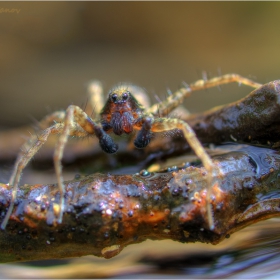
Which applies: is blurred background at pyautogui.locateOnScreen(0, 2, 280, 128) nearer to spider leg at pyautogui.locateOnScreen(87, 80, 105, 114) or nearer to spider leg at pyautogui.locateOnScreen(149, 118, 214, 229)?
spider leg at pyautogui.locateOnScreen(87, 80, 105, 114)

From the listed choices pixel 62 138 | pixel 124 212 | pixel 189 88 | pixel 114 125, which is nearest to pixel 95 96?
pixel 189 88

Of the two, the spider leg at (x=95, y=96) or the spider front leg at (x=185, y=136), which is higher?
the spider leg at (x=95, y=96)

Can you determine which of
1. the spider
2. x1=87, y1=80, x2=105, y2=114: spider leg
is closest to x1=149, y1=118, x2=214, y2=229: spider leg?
the spider

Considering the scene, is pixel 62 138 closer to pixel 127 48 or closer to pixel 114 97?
pixel 114 97

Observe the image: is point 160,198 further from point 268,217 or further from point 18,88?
point 18,88

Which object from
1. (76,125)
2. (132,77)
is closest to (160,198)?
(76,125)

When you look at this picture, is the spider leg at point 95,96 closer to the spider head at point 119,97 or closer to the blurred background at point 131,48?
the blurred background at point 131,48

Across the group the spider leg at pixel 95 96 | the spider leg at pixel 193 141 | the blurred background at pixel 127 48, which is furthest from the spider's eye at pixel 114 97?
the blurred background at pixel 127 48
